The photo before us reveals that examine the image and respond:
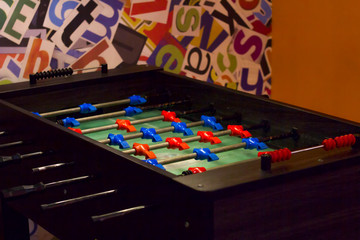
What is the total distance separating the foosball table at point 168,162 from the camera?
1.70m

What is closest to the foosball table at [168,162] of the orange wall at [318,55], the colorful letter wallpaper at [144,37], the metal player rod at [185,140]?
the metal player rod at [185,140]

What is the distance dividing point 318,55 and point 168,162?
80.9 inches

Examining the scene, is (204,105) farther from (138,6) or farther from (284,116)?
(138,6)

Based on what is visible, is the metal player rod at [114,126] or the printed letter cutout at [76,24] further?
the printed letter cutout at [76,24]

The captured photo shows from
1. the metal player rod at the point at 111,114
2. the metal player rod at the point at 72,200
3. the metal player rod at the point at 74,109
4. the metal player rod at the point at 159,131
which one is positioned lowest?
the metal player rod at the point at 72,200

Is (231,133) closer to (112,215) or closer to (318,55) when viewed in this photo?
(112,215)

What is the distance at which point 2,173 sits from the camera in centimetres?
270

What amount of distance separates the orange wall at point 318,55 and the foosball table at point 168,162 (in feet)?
4.09

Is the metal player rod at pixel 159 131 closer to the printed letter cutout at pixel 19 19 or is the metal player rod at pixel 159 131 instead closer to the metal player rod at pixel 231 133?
the metal player rod at pixel 231 133

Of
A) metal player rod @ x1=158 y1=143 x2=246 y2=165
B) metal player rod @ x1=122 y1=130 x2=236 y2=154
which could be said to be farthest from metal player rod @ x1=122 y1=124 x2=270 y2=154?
metal player rod @ x1=158 y1=143 x2=246 y2=165

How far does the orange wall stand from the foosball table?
1.25 metres

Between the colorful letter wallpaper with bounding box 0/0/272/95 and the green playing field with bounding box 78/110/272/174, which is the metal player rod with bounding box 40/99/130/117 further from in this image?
the colorful letter wallpaper with bounding box 0/0/272/95

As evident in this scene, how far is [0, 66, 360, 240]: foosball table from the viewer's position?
170 centimetres

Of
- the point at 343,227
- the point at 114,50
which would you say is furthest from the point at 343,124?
the point at 114,50
